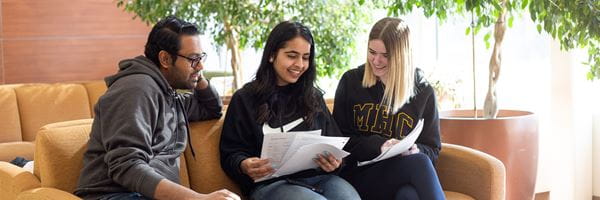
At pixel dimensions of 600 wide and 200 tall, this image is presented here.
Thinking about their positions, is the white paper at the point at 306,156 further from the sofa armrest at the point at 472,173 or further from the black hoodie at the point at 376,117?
the sofa armrest at the point at 472,173

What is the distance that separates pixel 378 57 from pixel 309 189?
0.65m

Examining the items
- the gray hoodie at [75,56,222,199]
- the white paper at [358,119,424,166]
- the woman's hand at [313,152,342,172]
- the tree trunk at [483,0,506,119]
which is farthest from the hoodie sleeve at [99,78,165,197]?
the tree trunk at [483,0,506,119]

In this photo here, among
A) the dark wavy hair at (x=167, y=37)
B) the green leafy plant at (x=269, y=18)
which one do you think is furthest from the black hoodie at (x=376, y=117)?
the green leafy plant at (x=269, y=18)

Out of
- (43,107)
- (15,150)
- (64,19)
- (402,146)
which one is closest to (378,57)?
(402,146)

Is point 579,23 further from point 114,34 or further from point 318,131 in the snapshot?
point 114,34

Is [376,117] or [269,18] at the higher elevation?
[269,18]

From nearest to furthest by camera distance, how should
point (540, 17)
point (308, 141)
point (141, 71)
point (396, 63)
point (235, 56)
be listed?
point (141, 71) < point (308, 141) < point (396, 63) < point (540, 17) < point (235, 56)

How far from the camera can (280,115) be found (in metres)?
2.98

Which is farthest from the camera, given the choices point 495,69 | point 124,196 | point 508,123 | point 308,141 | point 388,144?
point 495,69

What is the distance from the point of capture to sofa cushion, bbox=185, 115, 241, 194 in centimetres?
296

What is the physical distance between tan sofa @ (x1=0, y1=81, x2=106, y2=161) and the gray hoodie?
98.1 inches

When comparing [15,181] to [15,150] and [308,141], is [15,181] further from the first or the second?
[15,150]

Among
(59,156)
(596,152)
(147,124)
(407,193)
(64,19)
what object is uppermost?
(64,19)

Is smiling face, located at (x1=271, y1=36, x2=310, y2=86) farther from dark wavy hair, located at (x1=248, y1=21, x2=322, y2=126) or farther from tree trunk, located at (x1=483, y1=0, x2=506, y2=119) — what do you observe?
tree trunk, located at (x1=483, y1=0, x2=506, y2=119)
